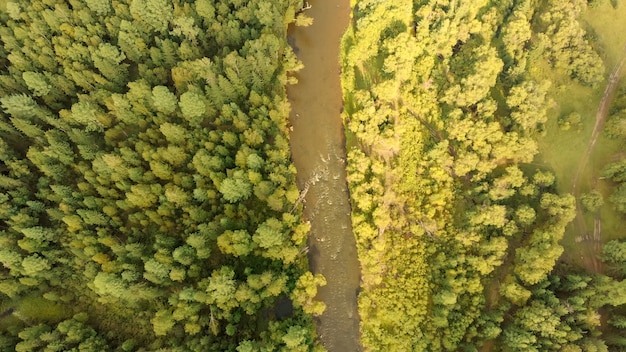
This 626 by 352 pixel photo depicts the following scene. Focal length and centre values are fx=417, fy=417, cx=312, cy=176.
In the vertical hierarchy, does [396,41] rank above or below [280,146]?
above

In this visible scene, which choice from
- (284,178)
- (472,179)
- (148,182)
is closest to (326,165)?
(284,178)

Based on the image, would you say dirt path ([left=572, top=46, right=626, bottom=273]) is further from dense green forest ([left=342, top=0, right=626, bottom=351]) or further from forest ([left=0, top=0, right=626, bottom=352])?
dense green forest ([left=342, top=0, right=626, bottom=351])

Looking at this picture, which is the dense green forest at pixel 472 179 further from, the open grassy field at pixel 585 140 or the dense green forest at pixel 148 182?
the dense green forest at pixel 148 182

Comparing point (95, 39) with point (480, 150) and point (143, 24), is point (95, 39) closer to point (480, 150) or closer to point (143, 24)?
point (143, 24)

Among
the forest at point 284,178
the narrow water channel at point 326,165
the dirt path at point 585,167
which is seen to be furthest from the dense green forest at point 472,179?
the narrow water channel at point 326,165

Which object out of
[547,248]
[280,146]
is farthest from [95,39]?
[547,248]

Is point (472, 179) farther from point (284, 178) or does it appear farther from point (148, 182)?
point (148, 182)
